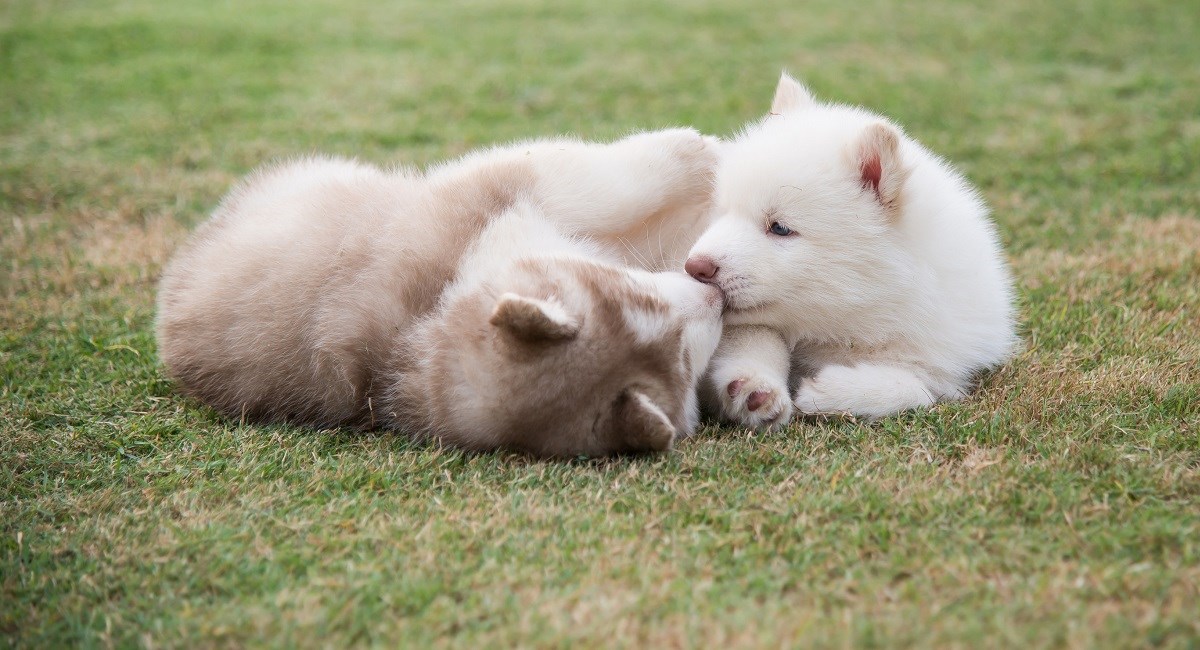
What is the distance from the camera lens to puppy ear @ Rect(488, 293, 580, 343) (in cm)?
310

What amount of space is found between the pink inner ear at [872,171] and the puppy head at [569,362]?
2.66 ft

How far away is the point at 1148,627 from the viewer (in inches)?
95.2

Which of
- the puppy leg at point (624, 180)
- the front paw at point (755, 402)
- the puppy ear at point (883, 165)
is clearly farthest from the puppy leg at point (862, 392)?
the puppy leg at point (624, 180)

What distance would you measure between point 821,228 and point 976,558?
1448 millimetres

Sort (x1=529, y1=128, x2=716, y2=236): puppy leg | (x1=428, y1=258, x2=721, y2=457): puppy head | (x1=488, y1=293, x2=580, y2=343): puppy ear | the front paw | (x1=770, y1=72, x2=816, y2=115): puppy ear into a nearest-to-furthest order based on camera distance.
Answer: (x1=488, y1=293, x2=580, y2=343): puppy ear, (x1=428, y1=258, x2=721, y2=457): puppy head, the front paw, (x1=529, y1=128, x2=716, y2=236): puppy leg, (x1=770, y1=72, x2=816, y2=115): puppy ear

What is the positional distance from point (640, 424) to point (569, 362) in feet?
1.01

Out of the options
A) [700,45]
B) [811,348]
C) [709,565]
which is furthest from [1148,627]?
[700,45]

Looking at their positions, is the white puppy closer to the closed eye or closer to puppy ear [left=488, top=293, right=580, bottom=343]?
the closed eye

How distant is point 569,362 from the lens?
129 inches

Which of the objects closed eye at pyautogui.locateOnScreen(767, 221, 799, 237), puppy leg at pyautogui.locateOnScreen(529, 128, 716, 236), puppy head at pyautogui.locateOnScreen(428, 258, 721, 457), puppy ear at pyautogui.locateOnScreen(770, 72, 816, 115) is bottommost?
puppy head at pyautogui.locateOnScreen(428, 258, 721, 457)

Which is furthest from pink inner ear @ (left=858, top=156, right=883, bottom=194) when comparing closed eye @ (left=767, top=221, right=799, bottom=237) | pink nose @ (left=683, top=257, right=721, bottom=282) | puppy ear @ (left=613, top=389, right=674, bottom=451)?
puppy ear @ (left=613, top=389, right=674, bottom=451)

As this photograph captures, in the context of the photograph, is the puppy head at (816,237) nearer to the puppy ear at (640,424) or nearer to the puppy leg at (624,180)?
the puppy leg at (624,180)

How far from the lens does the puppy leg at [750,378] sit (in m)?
3.66

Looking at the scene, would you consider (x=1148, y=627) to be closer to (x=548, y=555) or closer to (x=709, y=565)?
(x=709, y=565)
